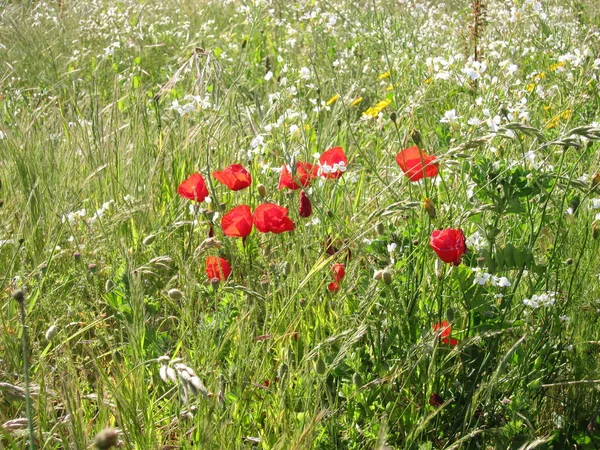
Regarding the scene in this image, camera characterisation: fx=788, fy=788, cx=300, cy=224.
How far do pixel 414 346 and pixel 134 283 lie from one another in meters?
0.55

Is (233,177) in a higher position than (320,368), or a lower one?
higher

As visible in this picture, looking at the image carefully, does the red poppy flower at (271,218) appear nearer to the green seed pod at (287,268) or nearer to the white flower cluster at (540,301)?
the green seed pod at (287,268)

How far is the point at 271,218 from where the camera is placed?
1.78 m

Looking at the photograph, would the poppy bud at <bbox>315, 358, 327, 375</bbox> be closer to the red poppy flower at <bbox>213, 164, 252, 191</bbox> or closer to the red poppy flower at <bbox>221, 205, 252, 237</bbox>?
the red poppy flower at <bbox>221, 205, 252, 237</bbox>

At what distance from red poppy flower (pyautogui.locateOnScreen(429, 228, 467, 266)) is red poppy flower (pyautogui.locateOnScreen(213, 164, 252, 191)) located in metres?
0.67

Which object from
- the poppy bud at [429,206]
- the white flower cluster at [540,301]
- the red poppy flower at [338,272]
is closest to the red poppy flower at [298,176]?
the red poppy flower at [338,272]

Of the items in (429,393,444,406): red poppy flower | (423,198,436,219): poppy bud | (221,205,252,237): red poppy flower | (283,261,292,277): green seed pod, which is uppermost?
(423,198,436,219): poppy bud

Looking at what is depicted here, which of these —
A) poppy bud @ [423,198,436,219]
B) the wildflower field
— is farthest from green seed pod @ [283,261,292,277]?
poppy bud @ [423,198,436,219]

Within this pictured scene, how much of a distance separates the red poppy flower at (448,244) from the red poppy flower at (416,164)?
0.59ft

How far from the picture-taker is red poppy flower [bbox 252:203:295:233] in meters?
→ 1.77

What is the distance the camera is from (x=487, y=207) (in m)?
1.52

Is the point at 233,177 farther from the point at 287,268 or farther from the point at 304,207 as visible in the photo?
the point at 287,268

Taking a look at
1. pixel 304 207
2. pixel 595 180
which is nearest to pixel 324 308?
pixel 304 207

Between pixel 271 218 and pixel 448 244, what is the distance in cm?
47
